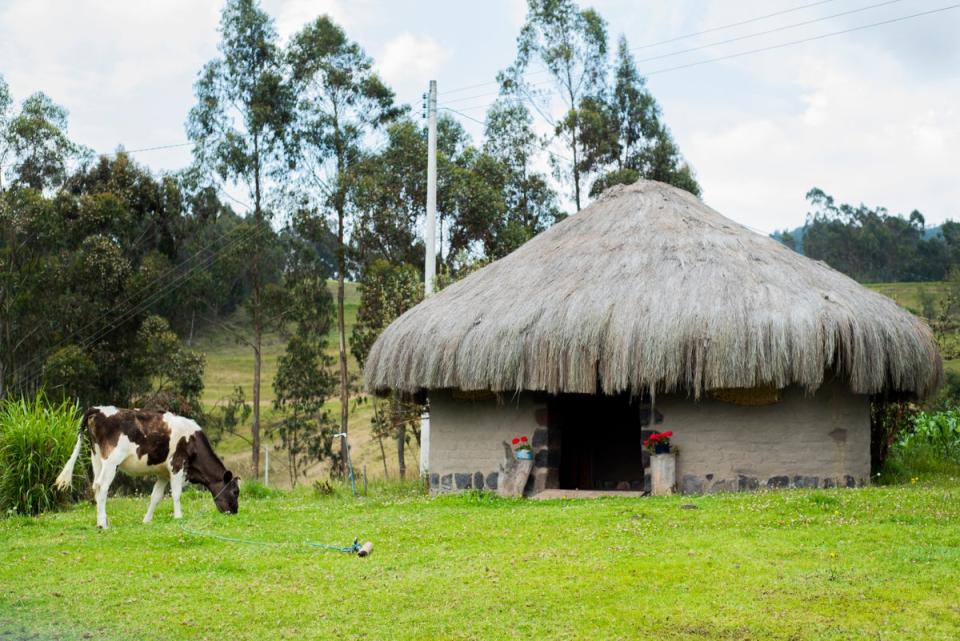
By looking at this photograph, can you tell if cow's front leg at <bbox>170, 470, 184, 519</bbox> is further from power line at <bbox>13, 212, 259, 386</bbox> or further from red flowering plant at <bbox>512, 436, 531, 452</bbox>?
power line at <bbox>13, 212, 259, 386</bbox>

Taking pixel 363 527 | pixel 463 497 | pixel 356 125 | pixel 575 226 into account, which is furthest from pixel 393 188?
pixel 363 527

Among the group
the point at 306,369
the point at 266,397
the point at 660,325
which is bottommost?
the point at 266,397

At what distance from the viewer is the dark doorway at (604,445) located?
18.9m

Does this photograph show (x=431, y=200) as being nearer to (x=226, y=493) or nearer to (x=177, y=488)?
(x=226, y=493)

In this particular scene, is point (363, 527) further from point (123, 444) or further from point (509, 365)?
point (509, 365)

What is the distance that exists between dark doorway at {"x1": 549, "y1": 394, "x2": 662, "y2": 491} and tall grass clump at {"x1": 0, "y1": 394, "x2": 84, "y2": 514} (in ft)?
26.4

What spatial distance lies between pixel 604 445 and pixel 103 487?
31.9 feet

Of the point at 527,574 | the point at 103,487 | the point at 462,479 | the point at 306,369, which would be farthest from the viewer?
the point at 306,369

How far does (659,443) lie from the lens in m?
14.3

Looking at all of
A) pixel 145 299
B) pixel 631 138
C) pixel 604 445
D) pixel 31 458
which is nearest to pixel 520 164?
pixel 631 138

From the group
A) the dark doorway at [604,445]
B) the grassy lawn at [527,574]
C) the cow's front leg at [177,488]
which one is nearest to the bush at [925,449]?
the grassy lawn at [527,574]

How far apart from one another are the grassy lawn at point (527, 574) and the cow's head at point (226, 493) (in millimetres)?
635

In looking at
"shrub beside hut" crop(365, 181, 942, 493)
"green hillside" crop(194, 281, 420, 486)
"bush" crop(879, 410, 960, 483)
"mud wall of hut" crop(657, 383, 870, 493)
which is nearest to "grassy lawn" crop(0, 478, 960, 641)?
"mud wall of hut" crop(657, 383, 870, 493)

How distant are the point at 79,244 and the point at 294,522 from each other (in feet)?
66.3
